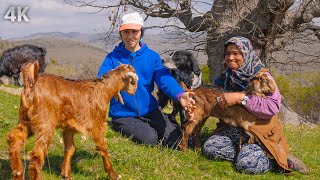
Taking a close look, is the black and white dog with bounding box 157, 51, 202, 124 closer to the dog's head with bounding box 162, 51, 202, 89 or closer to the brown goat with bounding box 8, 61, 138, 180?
the dog's head with bounding box 162, 51, 202, 89

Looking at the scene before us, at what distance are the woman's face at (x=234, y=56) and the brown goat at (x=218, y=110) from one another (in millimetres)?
331

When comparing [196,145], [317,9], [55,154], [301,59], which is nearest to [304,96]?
[301,59]

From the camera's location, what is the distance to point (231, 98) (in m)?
5.39

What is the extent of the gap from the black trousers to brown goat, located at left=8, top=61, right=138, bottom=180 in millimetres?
1394

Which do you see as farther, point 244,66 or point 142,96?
point 142,96

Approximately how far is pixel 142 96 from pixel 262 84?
1726 mm

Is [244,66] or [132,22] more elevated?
[132,22]

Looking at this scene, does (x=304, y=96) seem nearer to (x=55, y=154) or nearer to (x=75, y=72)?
(x=75, y=72)

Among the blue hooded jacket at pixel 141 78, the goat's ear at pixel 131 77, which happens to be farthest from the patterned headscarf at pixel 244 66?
the goat's ear at pixel 131 77

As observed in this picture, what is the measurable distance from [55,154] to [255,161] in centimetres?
253

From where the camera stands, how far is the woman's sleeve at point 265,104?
16.9ft

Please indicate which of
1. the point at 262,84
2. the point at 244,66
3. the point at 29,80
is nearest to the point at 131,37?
the point at 244,66

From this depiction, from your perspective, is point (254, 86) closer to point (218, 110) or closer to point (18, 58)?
point (218, 110)

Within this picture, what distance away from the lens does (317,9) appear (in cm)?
1247
